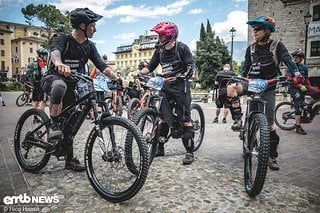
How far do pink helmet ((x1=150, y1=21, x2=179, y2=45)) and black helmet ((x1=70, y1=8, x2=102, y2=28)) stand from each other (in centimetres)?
98

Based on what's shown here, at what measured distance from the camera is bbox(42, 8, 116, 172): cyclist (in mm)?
3090

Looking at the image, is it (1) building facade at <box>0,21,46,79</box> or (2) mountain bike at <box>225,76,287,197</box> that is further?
(1) building facade at <box>0,21,46,79</box>

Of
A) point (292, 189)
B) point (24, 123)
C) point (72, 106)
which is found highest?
point (72, 106)

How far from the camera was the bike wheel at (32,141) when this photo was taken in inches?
136

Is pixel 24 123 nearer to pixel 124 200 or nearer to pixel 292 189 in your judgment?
pixel 124 200

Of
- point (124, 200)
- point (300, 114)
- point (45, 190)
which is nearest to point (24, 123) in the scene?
point (45, 190)

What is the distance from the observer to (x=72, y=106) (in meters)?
3.27

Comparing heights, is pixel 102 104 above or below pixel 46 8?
below

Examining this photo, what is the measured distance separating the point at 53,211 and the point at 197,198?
5.01 ft

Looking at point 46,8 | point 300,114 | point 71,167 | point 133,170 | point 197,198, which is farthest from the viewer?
point 46,8

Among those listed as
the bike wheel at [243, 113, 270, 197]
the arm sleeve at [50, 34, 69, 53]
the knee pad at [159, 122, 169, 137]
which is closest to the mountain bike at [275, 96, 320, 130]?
the knee pad at [159, 122, 169, 137]

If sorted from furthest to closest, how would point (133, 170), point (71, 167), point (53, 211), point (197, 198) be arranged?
point (71, 167), point (133, 170), point (197, 198), point (53, 211)

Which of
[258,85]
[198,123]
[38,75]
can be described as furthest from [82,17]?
[38,75]

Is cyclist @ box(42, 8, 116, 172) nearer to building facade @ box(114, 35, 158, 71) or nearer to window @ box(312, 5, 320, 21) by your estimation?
window @ box(312, 5, 320, 21)
